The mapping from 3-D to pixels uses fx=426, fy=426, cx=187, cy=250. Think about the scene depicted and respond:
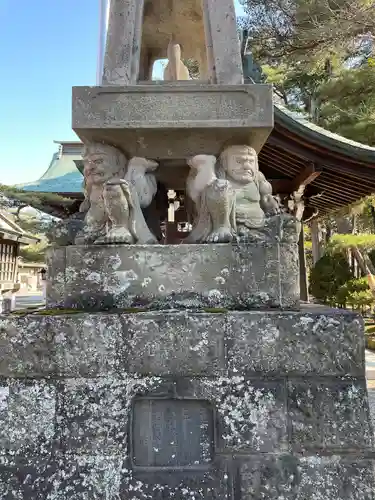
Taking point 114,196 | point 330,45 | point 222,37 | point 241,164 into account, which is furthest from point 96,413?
point 330,45

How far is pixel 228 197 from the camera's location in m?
2.15

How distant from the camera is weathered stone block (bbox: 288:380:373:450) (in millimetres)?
1795

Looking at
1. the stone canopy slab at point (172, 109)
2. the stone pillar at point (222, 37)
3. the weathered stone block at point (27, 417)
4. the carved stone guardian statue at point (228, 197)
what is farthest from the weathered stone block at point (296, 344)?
the stone pillar at point (222, 37)

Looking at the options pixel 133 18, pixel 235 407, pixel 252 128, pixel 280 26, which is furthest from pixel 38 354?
pixel 280 26

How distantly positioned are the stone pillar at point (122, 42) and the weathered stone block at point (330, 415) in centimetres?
193

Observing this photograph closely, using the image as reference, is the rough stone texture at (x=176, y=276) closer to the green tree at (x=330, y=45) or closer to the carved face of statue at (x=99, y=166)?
the carved face of statue at (x=99, y=166)

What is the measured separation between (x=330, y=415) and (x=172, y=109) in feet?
5.51

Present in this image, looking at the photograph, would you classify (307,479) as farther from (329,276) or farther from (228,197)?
(329,276)

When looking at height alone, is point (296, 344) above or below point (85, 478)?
above

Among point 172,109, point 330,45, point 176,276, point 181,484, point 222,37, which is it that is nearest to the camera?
point 181,484

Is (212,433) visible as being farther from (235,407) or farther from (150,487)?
(150,487)

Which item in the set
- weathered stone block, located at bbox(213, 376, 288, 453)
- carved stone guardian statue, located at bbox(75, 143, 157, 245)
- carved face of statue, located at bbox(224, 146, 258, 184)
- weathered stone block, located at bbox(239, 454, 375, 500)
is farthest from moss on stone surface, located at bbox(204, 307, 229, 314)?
carved face of statue, located at bbox(224, 146, 258, 184)

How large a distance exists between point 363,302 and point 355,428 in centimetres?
1066

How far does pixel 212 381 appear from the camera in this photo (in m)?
1.84
